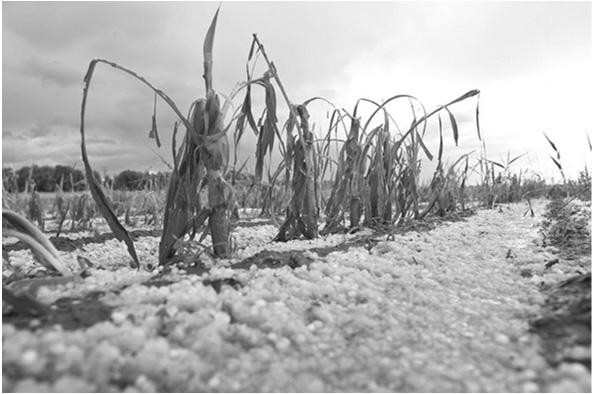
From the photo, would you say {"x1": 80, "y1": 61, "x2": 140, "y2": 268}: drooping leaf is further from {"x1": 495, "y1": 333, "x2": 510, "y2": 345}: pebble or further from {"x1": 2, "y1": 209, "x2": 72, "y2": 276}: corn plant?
{"x1": 495, "y1": 333, "x2": 510, "y2": 345}: pebble

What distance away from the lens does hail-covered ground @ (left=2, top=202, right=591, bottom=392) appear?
2.35 ft

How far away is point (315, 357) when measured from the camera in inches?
32.4

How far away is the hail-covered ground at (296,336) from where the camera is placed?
716 mm

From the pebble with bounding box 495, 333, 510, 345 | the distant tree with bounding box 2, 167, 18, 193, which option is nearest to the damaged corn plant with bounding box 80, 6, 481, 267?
the pebble with bounding box 495, 333, 510, 345

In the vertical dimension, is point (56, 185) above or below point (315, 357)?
above

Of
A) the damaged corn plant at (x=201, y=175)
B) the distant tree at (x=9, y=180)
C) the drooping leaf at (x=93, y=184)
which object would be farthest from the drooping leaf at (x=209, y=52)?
the distant tree at (x=9, y=180)

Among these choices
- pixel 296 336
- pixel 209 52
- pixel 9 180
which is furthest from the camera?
pixel 9 180

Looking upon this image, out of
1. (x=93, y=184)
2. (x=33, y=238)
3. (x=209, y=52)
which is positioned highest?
(x=209, y=52)

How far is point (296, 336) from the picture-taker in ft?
2.91

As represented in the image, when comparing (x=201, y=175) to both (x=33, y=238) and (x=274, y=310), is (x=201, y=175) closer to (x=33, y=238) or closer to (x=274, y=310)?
(x=33, y=238)

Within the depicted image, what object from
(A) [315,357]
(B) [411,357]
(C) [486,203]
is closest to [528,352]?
(B) [411,357]

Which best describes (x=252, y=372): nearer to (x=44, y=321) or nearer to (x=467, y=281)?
(x=44, y=321)

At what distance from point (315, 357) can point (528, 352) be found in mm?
352

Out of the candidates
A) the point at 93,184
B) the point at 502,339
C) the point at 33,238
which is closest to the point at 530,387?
A: the point at 502,339
